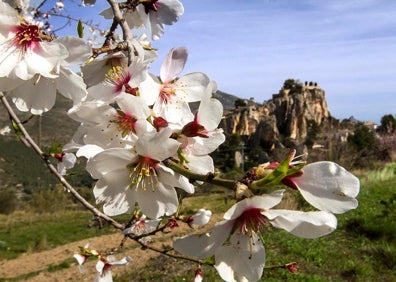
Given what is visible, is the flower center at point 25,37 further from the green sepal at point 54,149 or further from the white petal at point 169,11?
the green sepal at point 54,149

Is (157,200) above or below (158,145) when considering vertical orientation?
below

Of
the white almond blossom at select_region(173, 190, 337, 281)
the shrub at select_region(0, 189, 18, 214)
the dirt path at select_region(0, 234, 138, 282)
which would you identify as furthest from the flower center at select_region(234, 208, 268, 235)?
the shrub at select_region(0, 189, 18, 214)

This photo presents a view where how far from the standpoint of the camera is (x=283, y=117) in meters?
43.2

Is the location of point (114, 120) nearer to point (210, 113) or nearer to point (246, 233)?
point (210, 113)

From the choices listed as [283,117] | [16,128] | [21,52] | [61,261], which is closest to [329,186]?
[21,52]

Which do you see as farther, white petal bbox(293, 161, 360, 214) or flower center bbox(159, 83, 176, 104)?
flower center bbox(159, 83, 176, 104)

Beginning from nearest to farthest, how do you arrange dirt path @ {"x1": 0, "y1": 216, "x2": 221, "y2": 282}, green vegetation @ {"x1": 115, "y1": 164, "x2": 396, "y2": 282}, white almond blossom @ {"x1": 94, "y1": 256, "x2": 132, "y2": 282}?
white almond blossom @ {"x1": 94, "y1": 256, "x2": 132, "y2": 282} → green vegetation @ {"x1": 115, "y1": 164, "x2": 396, "y2": 282} → dirt path @ {"x1": 0, "y1": 216, "x2": 221, "y2": 282}

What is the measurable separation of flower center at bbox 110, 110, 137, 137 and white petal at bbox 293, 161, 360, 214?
29 cm

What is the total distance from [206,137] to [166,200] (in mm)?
138

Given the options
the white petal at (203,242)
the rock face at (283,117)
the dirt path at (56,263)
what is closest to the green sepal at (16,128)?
the white petal at (203,242)

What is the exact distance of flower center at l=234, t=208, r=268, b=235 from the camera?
705 mm

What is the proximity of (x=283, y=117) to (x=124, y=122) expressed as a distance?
142 feet

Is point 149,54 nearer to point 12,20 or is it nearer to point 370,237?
point 12,20

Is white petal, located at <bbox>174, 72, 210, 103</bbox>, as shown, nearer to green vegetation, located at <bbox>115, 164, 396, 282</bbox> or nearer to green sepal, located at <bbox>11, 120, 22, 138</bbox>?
green sepal, located at <bbox>11, 120, 22, 138</bbox>
